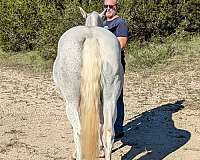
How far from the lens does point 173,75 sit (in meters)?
9.16

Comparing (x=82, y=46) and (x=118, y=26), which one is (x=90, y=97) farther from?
(x=118, y=26)

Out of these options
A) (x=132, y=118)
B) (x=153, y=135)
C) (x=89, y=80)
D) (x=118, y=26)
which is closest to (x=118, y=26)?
(x=118, y=26)

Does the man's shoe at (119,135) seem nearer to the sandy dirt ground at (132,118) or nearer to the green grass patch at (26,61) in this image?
the sandy dirt ground at (132,118)

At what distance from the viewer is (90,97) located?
3.79 metres

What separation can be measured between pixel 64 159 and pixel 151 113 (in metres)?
2.25

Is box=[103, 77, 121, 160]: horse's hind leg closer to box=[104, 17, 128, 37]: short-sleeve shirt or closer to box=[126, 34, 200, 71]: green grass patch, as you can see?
box=[104, 17, 128, 37]: short-sleeve shirt

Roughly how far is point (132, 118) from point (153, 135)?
84 centimetres

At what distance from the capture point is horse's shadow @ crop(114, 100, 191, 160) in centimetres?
498

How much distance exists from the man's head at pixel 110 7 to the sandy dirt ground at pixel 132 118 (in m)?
1.56

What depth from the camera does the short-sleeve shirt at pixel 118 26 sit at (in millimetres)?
4977

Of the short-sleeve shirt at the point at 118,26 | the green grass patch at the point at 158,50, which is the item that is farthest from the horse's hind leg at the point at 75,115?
the green grass patch at the point at 158,50

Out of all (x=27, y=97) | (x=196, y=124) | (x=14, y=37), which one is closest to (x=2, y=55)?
(x=14, y=37)

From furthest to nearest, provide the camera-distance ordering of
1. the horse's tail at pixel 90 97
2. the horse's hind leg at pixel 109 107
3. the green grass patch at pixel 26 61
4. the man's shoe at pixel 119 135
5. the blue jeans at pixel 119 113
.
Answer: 1. the green grass patch at pixel 26 61
2. the man's shoe at pixel 119 135
3. the blue jeans at pixel 119 113
4. the horse's hind leg at pixel 109 107
5. the horse's tail at pixel 90 97

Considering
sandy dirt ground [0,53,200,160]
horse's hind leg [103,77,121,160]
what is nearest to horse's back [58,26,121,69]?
horse's hind leg [103,77,121,160]
